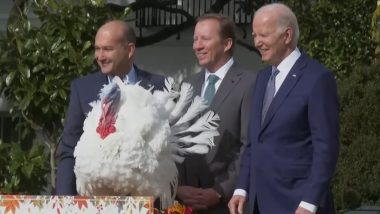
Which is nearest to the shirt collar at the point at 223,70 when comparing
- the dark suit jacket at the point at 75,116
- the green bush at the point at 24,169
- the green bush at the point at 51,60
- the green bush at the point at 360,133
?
the dark suit jacket at the point at 75,116

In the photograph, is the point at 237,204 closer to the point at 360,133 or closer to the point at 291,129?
the point at 291,129

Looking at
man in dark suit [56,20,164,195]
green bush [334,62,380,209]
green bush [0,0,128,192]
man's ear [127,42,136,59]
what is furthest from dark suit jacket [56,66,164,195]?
green bush [334,62,380,209]

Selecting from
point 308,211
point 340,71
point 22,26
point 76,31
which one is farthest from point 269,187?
point 340,71

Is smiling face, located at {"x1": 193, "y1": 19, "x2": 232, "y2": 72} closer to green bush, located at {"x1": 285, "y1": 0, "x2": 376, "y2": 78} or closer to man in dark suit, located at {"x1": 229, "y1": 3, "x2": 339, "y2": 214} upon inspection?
man in dark suit, located at {"x1": 229, "y1": 3, "x2": 339, "y2": 214}

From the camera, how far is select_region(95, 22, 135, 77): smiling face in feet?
16.7

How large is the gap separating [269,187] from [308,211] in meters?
0.27

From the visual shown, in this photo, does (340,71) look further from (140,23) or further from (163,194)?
(163,194)

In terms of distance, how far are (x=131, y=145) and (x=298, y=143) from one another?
2.39 feet

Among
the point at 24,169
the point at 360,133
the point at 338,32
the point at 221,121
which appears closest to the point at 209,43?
the point at 221,121

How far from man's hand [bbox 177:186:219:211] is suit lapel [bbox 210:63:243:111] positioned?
0.40 metres

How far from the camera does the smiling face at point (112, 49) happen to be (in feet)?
16.7

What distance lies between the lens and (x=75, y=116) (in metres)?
5.20

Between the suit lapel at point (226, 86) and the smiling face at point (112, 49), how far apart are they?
1.53 feet

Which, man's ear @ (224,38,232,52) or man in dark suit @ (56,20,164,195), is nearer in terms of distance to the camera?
man in dark suit @ (56,20,164,195)
